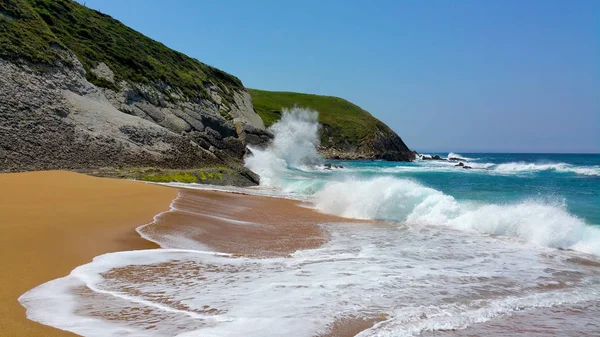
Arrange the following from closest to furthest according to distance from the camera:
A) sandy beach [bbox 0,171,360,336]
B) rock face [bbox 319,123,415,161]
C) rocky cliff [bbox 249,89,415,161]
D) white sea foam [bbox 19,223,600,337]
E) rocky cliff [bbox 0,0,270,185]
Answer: white sea foam [bbox 19,223,600,337] → sandy beach [bbox 0,171,360,336] → rocky cliff [bbox 0,0,270,185] → rock face [bbox 319,123,415,161] → rocky cliff [bbox 249,89,415,161]

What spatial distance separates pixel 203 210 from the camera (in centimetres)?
1268

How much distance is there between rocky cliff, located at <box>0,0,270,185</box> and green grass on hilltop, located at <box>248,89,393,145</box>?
39.0m

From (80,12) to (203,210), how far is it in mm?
29454

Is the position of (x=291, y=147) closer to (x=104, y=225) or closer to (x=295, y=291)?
(x=104, y=225)

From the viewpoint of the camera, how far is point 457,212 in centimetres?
1308

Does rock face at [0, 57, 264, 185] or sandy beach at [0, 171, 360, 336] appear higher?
rock face at [0, 57, 264, 185]

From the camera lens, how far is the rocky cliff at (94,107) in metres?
19.0

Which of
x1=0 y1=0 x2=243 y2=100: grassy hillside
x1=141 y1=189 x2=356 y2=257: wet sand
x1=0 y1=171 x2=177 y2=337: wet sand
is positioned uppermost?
x1=0 y1=0 x2=243 y2=100: grassy hillside

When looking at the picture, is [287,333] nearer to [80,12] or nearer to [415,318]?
[415,318]

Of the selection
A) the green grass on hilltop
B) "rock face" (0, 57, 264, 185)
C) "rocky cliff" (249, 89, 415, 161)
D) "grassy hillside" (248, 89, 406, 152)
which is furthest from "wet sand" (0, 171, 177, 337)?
"rocky cliff" (249, 89, 415, 161)

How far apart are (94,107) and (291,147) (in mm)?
25056

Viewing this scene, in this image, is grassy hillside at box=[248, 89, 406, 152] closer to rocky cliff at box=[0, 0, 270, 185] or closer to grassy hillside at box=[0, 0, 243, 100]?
grassy hillside at box=[0, 0, 243, 100]

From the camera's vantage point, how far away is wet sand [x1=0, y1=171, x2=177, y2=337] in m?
4.90

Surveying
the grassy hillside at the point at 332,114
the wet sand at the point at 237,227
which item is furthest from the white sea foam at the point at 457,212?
the grassy hillside at the point at 332,114
